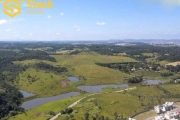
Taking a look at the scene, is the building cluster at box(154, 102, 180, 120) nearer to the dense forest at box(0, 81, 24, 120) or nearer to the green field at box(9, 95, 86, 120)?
the green field at box(9, 95, 86, 120)

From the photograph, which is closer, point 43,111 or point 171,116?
point 171,116

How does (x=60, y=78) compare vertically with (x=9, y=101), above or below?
above

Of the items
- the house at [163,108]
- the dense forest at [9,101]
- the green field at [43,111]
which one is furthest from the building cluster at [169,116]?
the dense forest at [9,101]

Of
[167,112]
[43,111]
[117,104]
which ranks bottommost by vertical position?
[43,111]

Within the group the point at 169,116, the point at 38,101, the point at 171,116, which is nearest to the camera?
the point at 171,116

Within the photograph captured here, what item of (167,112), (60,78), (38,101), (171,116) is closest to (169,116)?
(171,116)

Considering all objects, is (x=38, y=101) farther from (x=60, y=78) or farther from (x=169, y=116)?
(x=169, y=116)

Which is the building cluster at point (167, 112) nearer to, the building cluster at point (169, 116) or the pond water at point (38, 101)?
the building cluster at point (169, 116)

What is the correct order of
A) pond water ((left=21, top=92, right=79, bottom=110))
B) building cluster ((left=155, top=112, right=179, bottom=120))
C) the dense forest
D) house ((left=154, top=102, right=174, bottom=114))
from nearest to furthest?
building cluster ((left=155, top=112, right=179, bottom=120))
house ((left=154, top=102, right=174, bottom=114))
the dense forest
pond water ((left=21, top=92, right=79, bottom=110))

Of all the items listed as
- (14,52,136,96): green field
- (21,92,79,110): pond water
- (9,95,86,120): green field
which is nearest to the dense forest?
(21,92,79,110): pond water

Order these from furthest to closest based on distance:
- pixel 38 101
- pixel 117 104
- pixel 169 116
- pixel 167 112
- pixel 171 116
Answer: pixel 38 101, pixel 117 104, pixel 167 112, pixel 169 116, pixel 171 116

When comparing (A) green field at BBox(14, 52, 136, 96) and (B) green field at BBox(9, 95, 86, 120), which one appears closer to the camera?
(B) green field at BBox(9, 95, 86, 120)
